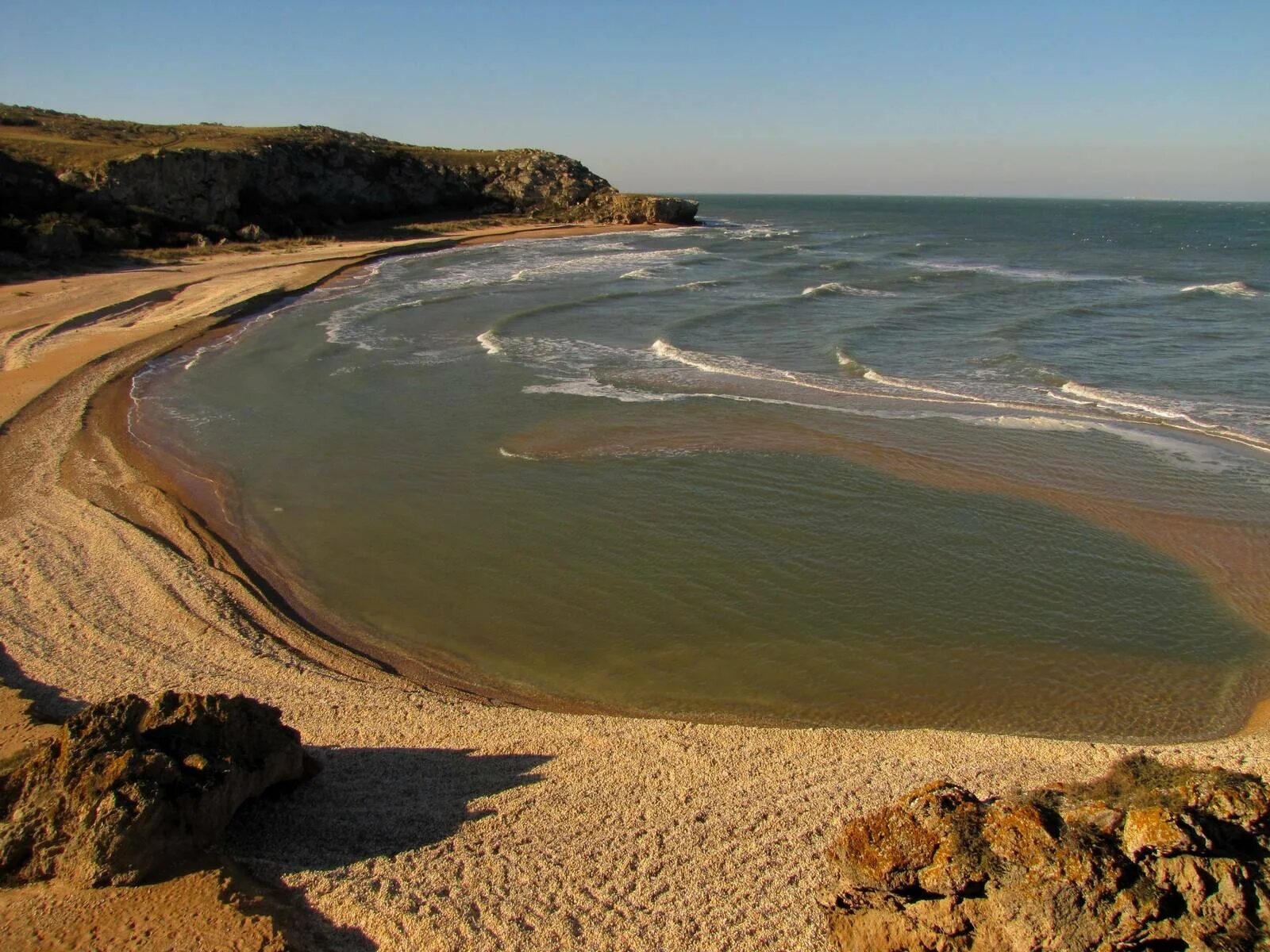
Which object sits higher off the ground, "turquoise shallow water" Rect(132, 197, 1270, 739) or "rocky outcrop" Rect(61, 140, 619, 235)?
"rocky outcrop" Rect(61, 140, 619, 235)

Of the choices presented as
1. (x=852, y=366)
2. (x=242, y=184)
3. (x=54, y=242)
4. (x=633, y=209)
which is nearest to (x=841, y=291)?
(x=852, y=366)

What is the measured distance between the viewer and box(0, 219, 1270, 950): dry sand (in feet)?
20.0

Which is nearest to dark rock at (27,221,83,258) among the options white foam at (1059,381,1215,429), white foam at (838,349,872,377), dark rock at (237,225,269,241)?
dark rock at (237,225,269,241)

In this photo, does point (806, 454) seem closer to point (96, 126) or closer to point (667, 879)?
point (667, 879)

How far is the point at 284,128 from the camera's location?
7300 centimetres

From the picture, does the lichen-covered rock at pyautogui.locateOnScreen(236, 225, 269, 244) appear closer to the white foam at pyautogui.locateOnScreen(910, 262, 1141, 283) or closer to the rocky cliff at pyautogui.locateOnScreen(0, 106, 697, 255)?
the rocky cliff at pyautogui.locateOnScreen(0, 106, 697, 255)

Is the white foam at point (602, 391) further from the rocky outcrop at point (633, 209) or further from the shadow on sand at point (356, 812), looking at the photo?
the rocky outcrop at point (633, 209)

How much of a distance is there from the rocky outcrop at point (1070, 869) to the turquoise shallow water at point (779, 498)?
3970mm

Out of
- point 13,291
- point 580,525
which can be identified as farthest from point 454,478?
point 13,291

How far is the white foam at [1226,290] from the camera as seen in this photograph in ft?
132

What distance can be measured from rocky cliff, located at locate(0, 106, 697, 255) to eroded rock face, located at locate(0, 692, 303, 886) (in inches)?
1610

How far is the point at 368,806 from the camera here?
24.2 feet

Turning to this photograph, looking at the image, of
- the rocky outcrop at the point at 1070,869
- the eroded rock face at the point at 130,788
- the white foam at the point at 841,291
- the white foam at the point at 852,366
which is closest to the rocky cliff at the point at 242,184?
the white foam at the point at 841,291

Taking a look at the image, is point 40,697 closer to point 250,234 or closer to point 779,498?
point 779,498
